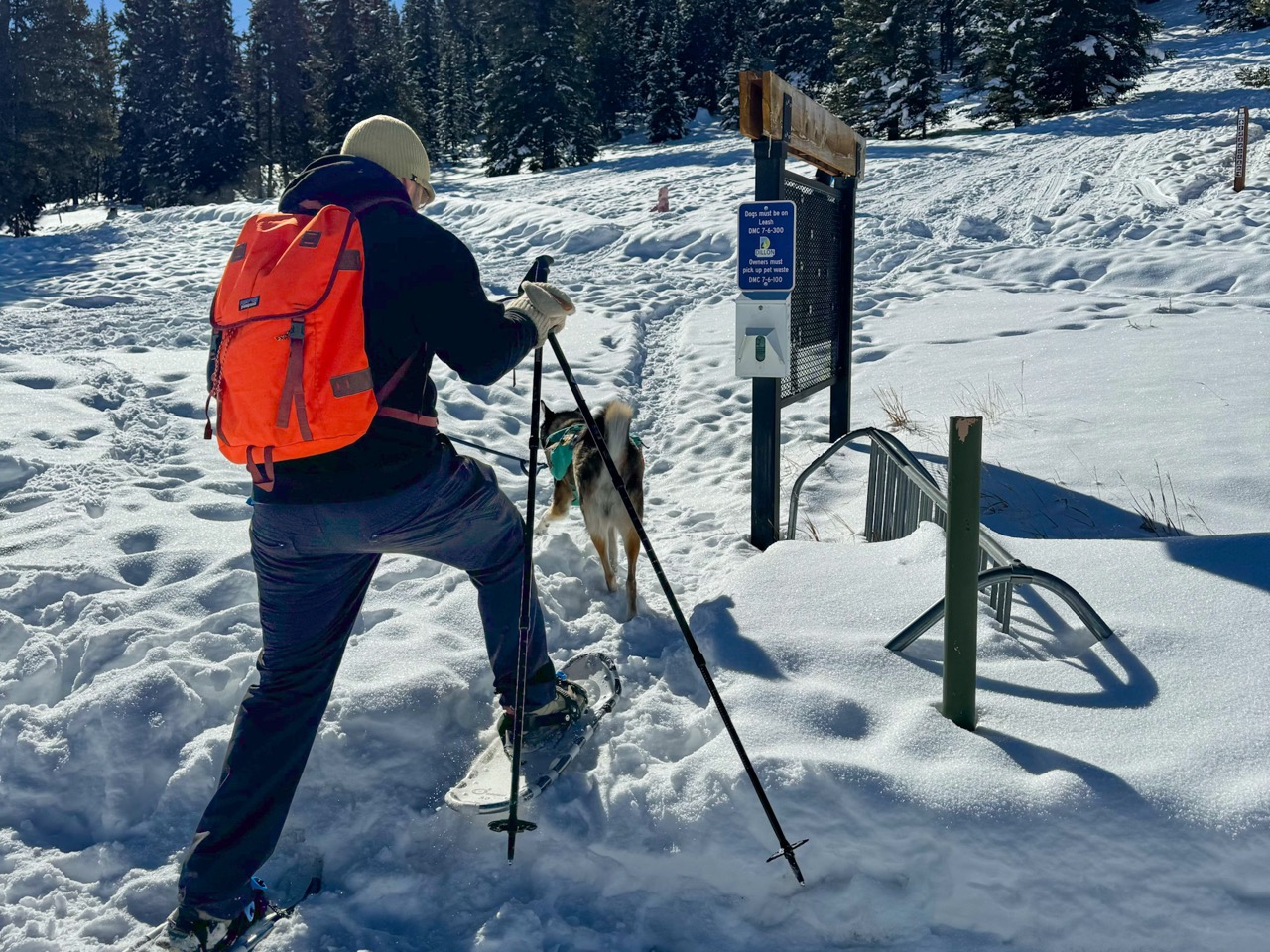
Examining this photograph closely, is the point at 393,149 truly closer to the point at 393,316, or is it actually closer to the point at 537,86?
the point at 393,316

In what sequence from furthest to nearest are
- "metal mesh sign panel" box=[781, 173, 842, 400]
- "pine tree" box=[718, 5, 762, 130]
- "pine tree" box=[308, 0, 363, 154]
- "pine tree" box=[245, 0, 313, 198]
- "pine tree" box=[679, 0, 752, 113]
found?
"pine tree" box=[679, 0, 752, 113], "pine tree" box=[245, 0, 313, 198], "pine tree" box=[718, 5, 762, 130], "pine tree" box=[308, 0, 363, 154], "metal mesh sign panel" box=[781, 173, 842, 400]

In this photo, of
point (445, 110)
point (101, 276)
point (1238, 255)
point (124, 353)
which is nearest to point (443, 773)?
point (124, 353)

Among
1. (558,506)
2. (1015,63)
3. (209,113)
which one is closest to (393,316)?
(558,506)

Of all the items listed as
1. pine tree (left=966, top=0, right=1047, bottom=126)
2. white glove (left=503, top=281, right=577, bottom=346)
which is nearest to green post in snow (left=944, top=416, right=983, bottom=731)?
white glove (left=503, top=281, right=577, bottom=346)

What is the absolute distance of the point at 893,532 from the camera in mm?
4676

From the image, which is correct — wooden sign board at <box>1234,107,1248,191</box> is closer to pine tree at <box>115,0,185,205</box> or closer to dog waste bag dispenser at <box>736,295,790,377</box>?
dog waste bag dispenser at <box>736,295,790,377</box>

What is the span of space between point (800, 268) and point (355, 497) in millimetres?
4049

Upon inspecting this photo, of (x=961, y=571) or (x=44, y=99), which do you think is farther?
(x=44, y=99)

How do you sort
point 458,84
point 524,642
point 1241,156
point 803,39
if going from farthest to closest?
point 458,84 < point 803,39 < point 1241,156 < point 524,642

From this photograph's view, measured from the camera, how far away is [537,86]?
3416 cm

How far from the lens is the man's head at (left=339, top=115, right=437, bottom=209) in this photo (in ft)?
8.02

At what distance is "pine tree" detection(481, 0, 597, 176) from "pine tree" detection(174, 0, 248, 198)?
14.9 m

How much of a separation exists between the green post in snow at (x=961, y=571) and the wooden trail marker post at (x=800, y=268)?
212cm

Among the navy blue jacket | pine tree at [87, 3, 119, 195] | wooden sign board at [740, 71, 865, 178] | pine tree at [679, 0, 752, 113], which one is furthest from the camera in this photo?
pine tree at [679, 0, 752, 113]
